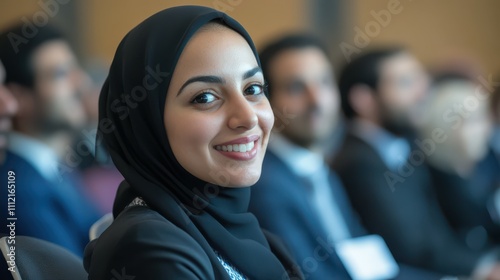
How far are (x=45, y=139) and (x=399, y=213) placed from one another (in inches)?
60.9

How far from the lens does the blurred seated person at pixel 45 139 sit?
1900 millimetres

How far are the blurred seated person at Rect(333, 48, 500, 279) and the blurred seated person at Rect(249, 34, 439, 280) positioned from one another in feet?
0.38

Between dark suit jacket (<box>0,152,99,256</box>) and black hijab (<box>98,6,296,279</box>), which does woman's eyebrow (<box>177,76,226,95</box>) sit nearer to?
black hijab (<box>98,6,296,279</box>)

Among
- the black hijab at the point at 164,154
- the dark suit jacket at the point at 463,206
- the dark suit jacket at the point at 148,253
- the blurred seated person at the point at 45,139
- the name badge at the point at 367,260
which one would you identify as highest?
the black hijab at the point at 164,154

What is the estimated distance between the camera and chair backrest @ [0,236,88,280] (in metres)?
1.09

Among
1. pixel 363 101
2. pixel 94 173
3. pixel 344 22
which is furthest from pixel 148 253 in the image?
pixel 344 22

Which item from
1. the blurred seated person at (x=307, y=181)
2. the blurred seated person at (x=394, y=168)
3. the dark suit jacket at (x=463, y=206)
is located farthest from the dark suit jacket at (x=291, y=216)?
the dark suit jacket at (x=463, y=206)

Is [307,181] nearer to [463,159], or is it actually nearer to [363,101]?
[363,101]

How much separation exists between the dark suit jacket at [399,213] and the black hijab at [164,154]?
194cm

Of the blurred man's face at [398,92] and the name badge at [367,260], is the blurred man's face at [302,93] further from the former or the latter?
the blurred man's face at [398,92]

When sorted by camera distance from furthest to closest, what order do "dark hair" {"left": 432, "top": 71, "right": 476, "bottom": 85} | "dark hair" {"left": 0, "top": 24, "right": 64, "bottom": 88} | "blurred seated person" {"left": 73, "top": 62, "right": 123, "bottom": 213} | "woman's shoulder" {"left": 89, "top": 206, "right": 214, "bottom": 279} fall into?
1. "dark hair" {"left": 432, "top": 71, "right": 476, "bottom": 85}
2. "blurred seated person" {"left": 73, "top": 62, "right": 123, "bottom": 213}
3. "dark hair" {"left": 0, "top": 24, "right": 64, "bottom": 88}
4. "woman's shoulder" {"left": 89, "top": 206, "right": 214, "bottom": 279}

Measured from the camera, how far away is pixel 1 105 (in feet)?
5.48

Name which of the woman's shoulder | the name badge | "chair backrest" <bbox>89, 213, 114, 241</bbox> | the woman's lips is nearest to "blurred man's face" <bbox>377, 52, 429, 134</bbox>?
the name badge

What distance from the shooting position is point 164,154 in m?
1.03
